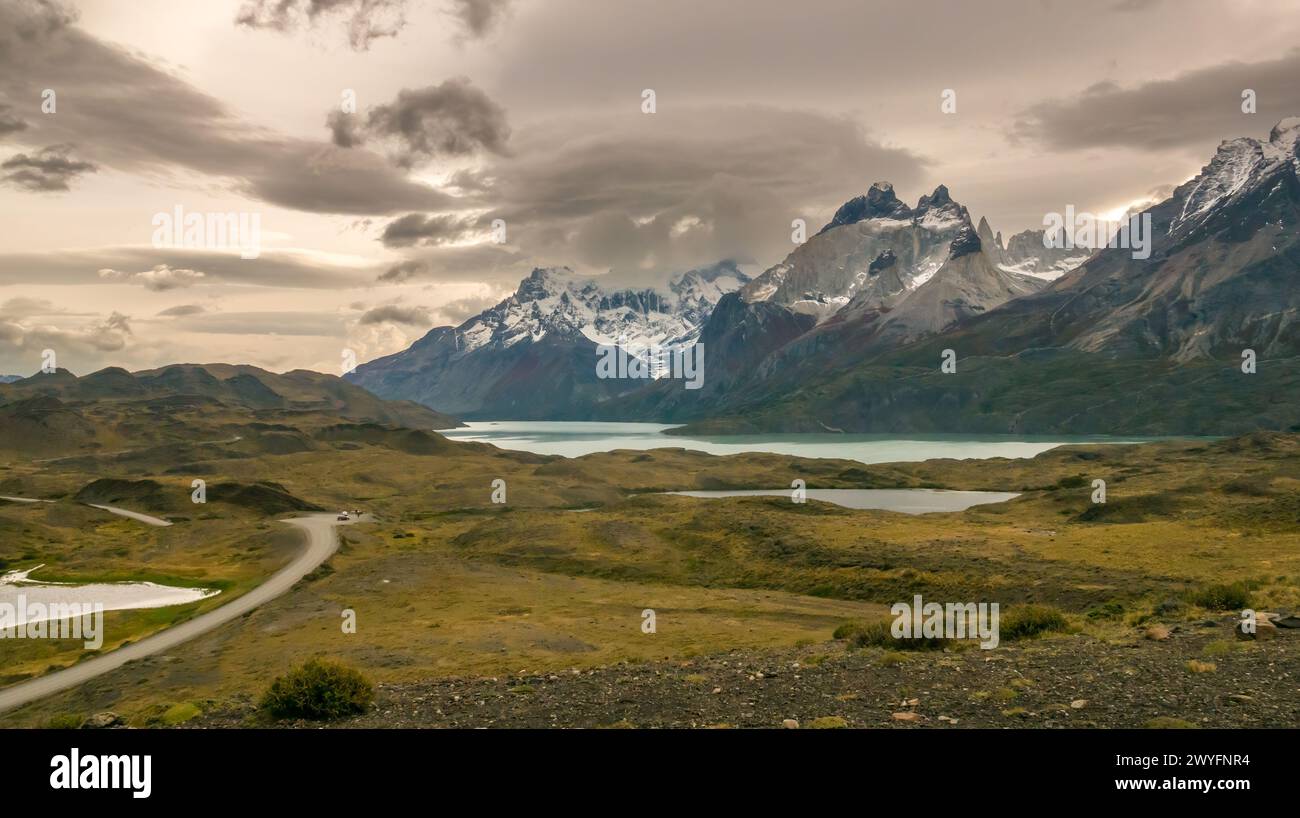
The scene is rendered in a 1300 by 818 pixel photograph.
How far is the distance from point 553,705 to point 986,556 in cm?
7431

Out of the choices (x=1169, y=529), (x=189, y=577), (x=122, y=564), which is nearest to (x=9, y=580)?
(x=122, y=564)

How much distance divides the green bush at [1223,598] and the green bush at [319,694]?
4080cm

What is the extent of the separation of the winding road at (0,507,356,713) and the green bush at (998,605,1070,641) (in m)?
62.2

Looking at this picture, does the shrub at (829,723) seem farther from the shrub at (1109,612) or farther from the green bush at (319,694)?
the shrub at (1109,612)

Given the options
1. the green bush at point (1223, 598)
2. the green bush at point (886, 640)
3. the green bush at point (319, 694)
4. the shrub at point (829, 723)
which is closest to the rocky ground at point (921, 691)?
the shrub at point (829, 723)

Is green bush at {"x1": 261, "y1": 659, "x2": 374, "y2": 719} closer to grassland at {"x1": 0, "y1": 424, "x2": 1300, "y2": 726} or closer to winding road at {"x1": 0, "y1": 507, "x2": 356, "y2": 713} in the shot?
grassland at {"x1": 0, "y1": 424, "x2": 1300, "y2": 726}

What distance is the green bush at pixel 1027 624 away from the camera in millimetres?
40219

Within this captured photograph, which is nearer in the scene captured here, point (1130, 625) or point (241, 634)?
point (1130, 625)

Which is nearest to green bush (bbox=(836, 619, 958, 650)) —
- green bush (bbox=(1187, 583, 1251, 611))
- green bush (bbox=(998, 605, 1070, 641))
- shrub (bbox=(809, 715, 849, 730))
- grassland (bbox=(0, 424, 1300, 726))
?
green bush (bbox=(998, 605, 1070, 641))

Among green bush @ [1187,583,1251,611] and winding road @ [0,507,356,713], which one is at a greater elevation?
green bush @ [1187,583,1251,611]

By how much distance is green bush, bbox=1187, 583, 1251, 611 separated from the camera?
4247cm

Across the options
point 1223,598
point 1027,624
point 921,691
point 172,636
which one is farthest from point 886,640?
point 172,636
